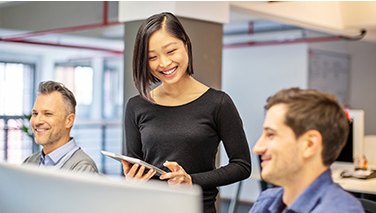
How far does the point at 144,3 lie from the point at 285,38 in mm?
3405

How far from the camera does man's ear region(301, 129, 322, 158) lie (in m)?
1.22

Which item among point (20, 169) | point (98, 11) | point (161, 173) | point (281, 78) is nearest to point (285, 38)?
point (281, 78)

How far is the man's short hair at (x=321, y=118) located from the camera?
122 cm

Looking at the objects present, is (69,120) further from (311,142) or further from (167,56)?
(311,142)

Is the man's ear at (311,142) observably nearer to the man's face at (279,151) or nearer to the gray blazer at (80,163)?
the man's face at (279,151)

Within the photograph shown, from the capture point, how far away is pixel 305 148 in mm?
1226

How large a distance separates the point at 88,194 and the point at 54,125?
4.53 ft

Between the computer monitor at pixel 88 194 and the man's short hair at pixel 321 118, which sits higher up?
the man's short hair at pixel 321 118

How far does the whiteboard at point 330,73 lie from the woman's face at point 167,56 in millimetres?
5368

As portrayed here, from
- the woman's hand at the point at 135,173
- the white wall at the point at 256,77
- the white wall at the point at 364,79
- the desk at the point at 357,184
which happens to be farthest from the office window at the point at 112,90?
the woman's hand at the point at 135,173

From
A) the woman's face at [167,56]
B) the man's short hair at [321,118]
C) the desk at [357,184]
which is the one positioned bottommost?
the desk at [357,184]

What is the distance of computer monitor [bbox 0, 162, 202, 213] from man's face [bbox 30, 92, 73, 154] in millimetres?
1202

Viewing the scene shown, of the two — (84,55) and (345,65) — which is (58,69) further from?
(345,65)

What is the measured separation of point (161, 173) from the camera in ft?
5.65
